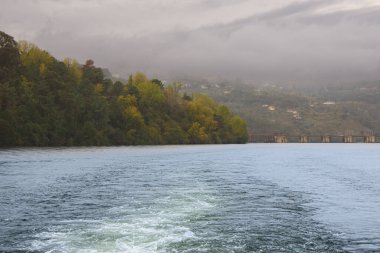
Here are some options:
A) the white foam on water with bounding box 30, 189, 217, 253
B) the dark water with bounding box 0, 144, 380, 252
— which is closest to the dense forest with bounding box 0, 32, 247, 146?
the dark water with bounding box 0, 144, 380, 252

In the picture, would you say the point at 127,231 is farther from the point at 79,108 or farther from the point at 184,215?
the point at 79,108

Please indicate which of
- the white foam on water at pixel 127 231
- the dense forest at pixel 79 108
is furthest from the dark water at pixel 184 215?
the dense forest at pixel 79 108

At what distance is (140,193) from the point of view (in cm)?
3366

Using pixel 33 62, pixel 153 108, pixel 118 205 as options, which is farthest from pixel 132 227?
pixel 153 108

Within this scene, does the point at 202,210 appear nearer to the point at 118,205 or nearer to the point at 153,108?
the point at 118,205

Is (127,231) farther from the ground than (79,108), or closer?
closer

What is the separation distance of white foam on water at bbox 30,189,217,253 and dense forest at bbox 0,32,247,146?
76628mm

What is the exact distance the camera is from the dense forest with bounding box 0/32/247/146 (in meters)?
107

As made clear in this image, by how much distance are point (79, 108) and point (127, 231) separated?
378ft

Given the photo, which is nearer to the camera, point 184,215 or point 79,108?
point 184,215

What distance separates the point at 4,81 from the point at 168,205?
89.5 metres

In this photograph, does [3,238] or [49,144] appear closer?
[3,238]

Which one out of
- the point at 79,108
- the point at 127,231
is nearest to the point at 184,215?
the point at 127,231

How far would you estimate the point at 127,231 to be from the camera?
20.4 metres
